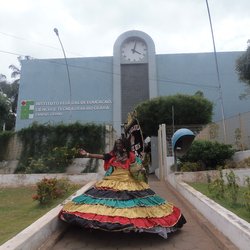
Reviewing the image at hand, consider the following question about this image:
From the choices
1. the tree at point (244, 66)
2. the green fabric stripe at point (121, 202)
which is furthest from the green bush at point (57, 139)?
the green fabric stripe at point (121, 202)

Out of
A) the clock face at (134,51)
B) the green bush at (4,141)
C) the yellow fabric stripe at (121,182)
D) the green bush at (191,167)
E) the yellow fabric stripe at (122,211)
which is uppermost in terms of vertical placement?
the clock face at (134,51)

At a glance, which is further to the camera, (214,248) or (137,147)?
(137,147)

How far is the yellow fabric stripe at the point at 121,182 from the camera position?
556cm

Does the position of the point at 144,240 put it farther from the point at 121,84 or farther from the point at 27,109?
the point at 27,109

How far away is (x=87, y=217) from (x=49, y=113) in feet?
70.4

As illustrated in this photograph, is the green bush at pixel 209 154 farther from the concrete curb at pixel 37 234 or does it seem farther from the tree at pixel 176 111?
the concrete curb at pixel 37 234

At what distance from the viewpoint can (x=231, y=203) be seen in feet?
20.5

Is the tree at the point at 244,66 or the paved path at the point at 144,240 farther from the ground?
the tree at the point at 244,66

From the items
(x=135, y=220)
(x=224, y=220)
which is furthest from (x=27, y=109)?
(x=224, y=220)

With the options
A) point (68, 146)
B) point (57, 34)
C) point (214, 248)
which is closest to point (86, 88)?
point (57, 34)

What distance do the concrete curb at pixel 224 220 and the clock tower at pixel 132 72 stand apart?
1755 centimetres

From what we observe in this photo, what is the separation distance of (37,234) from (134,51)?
2259 centimetres

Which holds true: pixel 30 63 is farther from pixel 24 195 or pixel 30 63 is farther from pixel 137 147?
pixel 137 147

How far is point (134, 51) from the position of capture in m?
26.1
